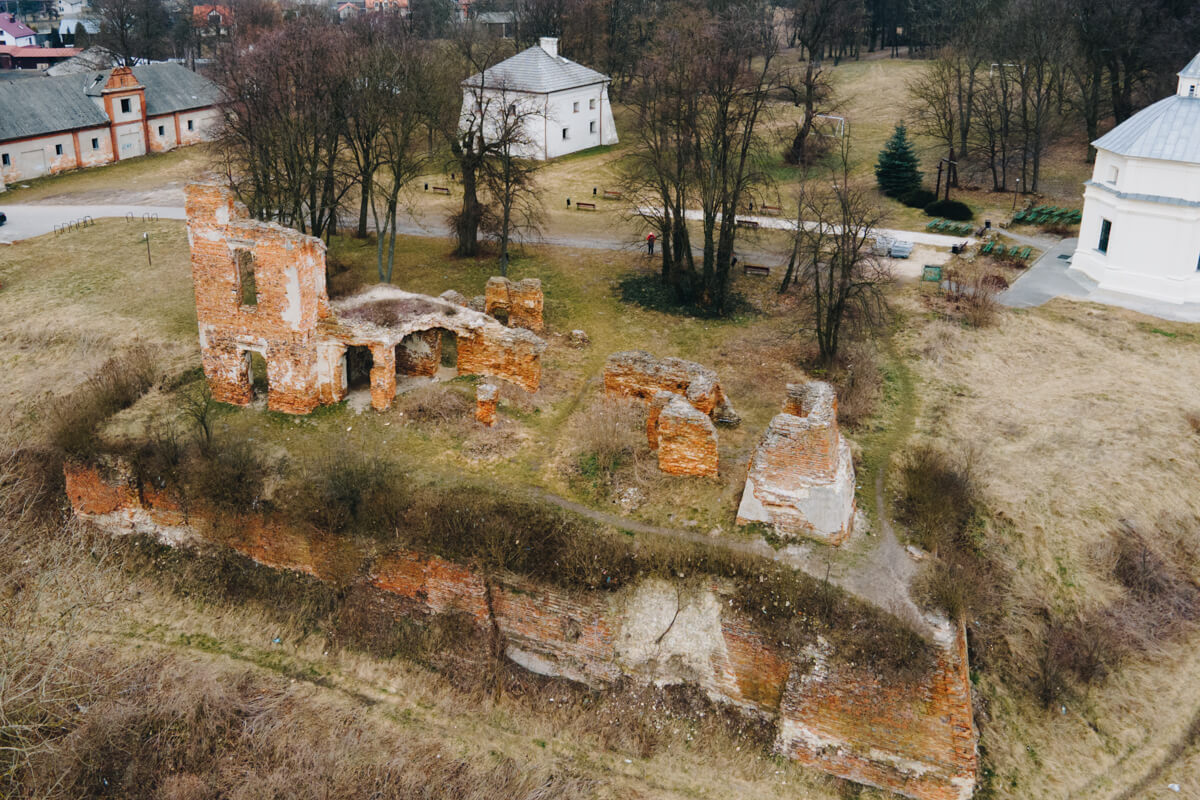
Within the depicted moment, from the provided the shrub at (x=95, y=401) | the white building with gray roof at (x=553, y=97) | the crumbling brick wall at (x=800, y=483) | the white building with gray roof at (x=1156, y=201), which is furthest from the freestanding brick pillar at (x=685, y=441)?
the white building with gray roof at (x=553, y=97)

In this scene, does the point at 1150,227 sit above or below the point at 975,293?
above

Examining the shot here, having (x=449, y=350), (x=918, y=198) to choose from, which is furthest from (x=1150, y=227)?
(x=449, y=350)

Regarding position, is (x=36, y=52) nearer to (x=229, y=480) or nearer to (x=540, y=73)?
(x=540, y=73)

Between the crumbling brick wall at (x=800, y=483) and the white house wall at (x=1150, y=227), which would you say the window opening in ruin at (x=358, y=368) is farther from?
the white house wall at (x=1150, y=227)

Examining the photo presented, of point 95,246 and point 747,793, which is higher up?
point 95,246

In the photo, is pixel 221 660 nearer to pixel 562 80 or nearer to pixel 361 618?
pixel 361 618

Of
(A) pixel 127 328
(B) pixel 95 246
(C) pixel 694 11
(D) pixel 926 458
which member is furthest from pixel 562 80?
(D) pixel 926 458
